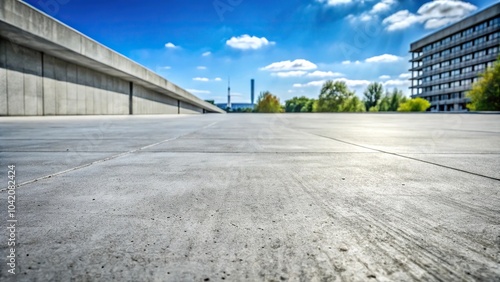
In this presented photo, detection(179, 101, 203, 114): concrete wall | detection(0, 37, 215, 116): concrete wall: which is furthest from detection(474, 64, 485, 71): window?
detection(0, 37, 215, 116): concrete wall

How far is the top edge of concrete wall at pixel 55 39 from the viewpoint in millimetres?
12857

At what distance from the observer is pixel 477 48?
7006 cm

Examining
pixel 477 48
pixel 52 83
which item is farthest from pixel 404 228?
pixel 477 48

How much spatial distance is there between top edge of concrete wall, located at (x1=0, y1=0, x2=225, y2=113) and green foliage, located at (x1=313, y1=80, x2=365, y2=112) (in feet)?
244

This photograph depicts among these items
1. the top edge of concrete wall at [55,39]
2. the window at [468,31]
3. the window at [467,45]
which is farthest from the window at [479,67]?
the top edge of concrete wall at [55,39]

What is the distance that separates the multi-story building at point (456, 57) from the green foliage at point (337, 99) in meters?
20.2

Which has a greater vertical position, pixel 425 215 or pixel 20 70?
pixel 20 70

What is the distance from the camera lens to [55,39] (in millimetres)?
15414

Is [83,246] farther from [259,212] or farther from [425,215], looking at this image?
[425,215]

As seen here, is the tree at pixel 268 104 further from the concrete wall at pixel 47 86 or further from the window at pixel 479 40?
the concrete wall at pixel 47 86

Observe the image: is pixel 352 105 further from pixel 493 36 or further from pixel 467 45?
pixel 493 36

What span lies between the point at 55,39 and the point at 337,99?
278 ft

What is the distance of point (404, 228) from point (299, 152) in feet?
8.69

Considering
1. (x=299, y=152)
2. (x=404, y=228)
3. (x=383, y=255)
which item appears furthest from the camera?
(x=299, y=152)
